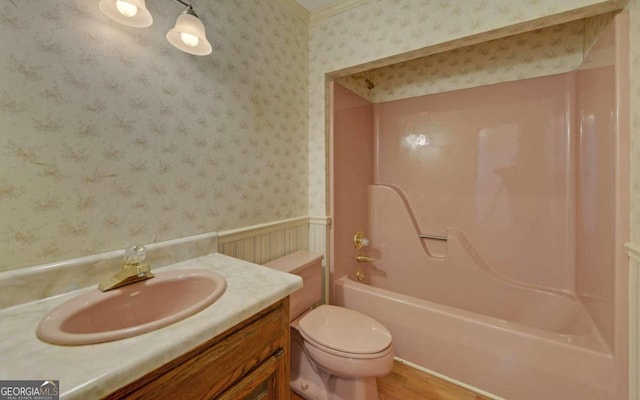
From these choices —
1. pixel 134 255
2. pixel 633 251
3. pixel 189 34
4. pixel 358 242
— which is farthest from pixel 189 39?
pixel 633 251

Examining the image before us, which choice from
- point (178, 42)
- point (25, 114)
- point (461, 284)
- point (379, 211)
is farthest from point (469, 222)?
point (25, 114)

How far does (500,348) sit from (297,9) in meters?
2.38

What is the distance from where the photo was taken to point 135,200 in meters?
0.97

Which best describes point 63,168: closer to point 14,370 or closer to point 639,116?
point 14,370

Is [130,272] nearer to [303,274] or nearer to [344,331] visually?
[303,274]

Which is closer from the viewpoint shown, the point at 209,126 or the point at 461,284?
the point at 209,126

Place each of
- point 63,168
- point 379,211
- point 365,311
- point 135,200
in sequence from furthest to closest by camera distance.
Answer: point 379,211
point 365,311
point 135,200
point 63,168

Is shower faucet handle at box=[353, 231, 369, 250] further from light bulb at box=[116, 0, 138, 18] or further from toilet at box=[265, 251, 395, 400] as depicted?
light bulb at box=[116, 0, 138, 18]

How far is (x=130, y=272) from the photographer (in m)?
0.82

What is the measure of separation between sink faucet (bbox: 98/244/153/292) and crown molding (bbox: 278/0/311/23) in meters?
1.65

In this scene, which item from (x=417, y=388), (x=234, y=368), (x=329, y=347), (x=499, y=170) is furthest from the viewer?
(x=499, y=170)

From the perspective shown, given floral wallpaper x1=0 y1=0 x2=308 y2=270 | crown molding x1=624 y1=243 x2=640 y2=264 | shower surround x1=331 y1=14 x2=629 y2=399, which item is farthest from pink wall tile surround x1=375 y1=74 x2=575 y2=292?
floral wallpaper x1=0 y1=0 x2=308 y2=270

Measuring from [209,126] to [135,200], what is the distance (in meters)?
0.47

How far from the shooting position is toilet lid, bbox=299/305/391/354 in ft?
3.77
